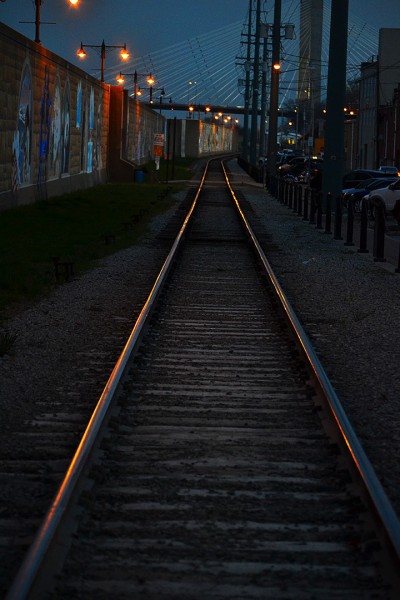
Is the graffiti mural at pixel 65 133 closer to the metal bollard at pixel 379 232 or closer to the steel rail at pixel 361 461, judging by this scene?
the metal bollard at pixel 379 232

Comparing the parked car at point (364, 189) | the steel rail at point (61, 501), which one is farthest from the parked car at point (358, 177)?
the steel rail at point (61, 501)

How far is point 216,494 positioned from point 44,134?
32.2 meters

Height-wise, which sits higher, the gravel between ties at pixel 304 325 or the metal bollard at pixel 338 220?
the metal bollard at pixel 338 220

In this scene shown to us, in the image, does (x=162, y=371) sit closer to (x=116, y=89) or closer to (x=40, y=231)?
(x=40, y=231)

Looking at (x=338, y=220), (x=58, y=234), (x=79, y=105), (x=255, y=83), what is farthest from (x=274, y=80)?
(x=58, y=234)

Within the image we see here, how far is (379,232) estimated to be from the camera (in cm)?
2158

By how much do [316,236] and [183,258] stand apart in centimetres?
835

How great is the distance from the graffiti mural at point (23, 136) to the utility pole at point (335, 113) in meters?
9.65

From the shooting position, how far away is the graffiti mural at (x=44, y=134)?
36625 millimetres

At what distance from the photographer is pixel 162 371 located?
9773 millimetres

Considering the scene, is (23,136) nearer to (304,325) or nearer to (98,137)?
(304,325)

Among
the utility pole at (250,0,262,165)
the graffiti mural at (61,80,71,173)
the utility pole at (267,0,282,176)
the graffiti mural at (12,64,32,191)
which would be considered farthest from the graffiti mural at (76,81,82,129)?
the utility pole at (250,0,262,165)

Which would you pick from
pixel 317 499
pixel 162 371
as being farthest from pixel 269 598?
pixel 162 371

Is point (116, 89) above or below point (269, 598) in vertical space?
above
